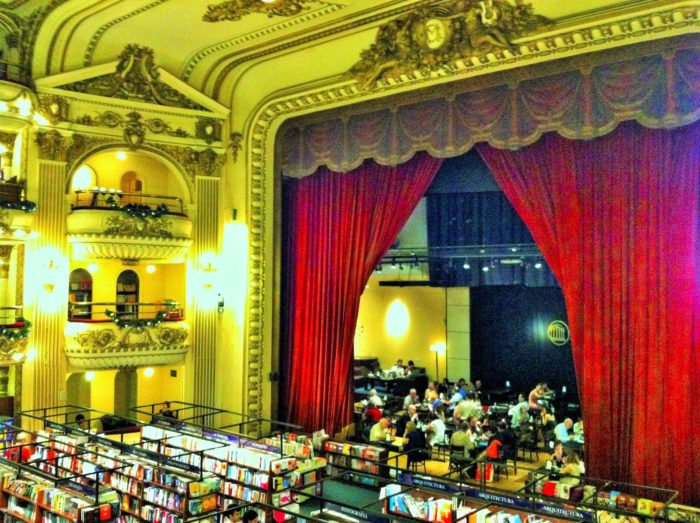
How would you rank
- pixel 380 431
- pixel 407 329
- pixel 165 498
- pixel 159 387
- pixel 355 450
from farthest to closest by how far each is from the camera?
1. pixel 407 329
2. pixel 159 387
3. pixel 380 431
4. pixel 355 450
5. pixel 165 498

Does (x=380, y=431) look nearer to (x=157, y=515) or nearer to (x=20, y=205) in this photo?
(x=157, y=515)

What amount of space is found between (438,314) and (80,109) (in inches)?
365

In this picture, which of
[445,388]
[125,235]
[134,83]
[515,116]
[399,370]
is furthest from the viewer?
[399,370]

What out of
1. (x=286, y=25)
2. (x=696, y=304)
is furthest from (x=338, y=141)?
(x=696, y=304)

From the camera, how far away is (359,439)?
37.3ft

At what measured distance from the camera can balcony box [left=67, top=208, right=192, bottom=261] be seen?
1063 cm

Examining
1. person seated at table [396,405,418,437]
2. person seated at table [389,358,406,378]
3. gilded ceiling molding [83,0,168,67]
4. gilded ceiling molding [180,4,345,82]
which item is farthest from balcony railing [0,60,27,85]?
person seated at table [389,358,406,378]

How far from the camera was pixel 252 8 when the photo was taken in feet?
32.2

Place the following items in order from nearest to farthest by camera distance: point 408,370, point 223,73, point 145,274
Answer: point 223,73
point 145,274
point 408,370

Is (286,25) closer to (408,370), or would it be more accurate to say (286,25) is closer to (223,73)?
(223,73)

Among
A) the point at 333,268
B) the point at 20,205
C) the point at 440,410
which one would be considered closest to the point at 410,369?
the point at 440,410

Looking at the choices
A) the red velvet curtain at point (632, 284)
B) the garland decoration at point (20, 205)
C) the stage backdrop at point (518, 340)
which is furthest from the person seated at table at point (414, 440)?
the garland decoration at point (20, 205)

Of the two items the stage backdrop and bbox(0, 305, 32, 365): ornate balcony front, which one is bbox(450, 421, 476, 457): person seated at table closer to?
the stage backdrop

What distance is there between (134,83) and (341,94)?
3518mm
